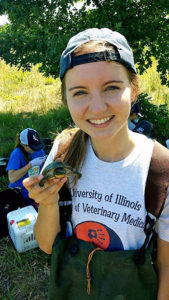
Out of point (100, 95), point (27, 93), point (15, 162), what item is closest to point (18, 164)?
point (15, 162)

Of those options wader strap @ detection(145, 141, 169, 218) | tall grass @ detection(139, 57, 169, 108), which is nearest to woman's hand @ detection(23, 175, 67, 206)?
wader strap @ detection(145, 141, 169, 218)

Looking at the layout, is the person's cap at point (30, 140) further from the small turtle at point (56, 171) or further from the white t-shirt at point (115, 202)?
the small turtle at point (56, 171)

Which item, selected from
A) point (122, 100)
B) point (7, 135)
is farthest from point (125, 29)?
point (122, 100)

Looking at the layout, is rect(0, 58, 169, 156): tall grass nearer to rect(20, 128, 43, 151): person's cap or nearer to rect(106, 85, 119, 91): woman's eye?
rect(20, 128, 43, 151): person's cap

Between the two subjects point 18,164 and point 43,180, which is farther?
point 18,164

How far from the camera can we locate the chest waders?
1.27 metres

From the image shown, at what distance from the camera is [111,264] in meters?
1.33

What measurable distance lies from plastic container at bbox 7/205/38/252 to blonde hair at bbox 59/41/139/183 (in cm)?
214

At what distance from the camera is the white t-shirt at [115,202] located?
1327 millimetres

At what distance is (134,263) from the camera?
4.27 feet

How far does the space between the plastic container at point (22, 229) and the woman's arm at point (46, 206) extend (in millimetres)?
1909

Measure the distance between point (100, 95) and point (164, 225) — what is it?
714 millimetres

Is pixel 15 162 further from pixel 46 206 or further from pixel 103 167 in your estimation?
pixel 103 167

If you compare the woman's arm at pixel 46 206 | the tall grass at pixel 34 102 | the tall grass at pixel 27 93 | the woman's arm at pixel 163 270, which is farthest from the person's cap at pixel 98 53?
the tall grass at pixel 27 93
